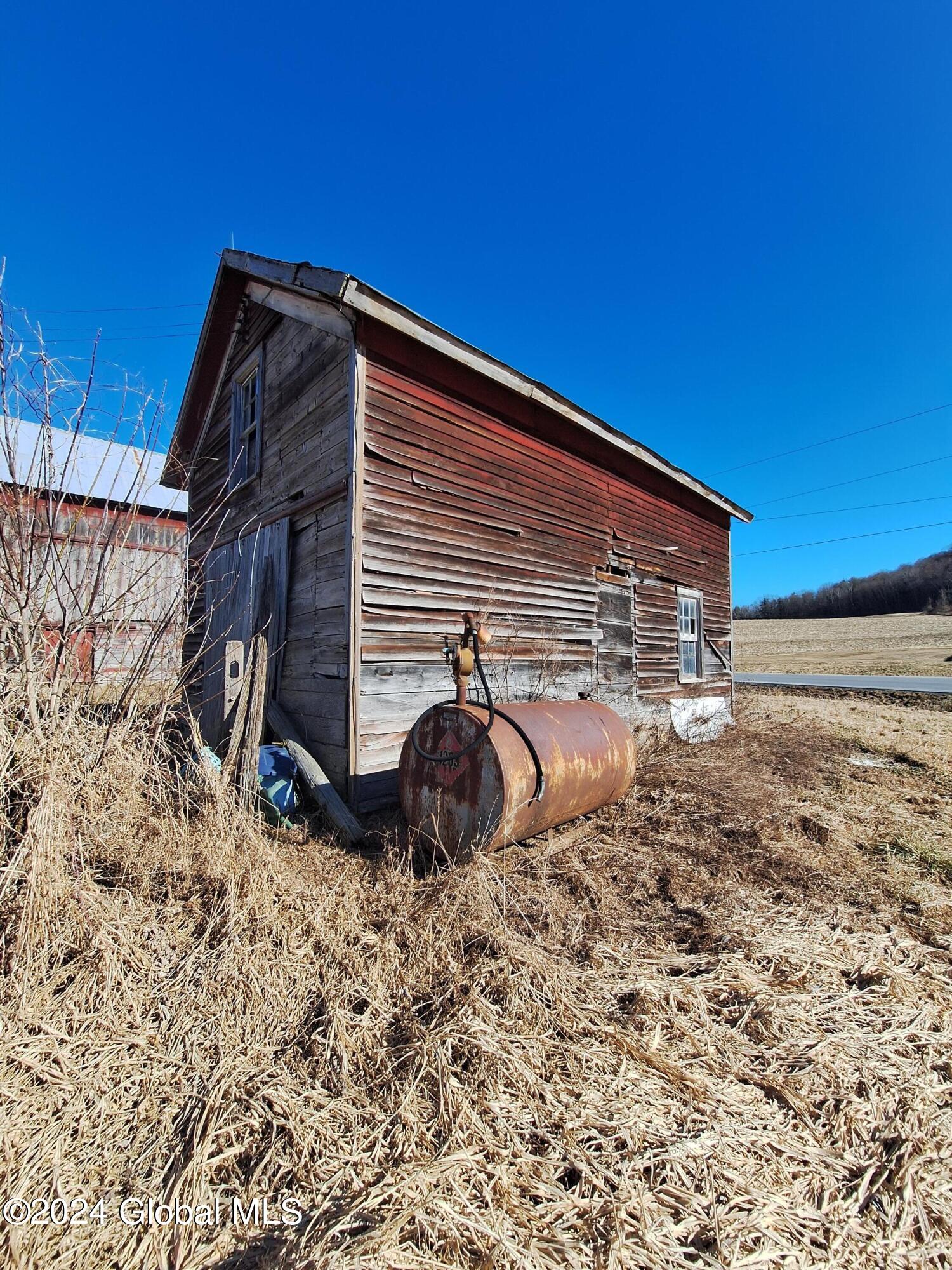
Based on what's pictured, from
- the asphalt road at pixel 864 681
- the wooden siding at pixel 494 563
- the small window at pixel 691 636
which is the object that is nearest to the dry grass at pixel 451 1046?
the wooden siding at pixel 494 563

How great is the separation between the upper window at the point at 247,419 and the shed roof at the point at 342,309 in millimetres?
788

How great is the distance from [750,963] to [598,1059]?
1160 mm

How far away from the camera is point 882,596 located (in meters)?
62.2

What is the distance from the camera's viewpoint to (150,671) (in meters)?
3.46

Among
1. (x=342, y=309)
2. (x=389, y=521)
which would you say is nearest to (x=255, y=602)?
(x=389, y=521)

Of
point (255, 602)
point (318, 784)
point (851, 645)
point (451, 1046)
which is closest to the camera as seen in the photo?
point (451, 1046)

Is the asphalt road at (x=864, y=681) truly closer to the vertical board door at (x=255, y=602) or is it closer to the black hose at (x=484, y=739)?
the black hose at (x=484, y=739)

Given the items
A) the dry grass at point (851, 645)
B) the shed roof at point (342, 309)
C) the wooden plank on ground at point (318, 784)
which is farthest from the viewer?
the dry grass at point (851, 645)

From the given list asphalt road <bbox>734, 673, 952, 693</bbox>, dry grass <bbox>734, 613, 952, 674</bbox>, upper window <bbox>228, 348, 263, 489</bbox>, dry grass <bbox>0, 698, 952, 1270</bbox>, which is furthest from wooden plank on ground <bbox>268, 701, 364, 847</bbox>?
dry grass <bbox>734, 613, 952, 674</bbox>

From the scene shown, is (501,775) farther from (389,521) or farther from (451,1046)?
(389,521)

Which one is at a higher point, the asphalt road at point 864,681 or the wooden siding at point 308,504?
the wooden siding at point 308,504

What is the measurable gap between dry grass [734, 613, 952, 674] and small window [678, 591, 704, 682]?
16.1m

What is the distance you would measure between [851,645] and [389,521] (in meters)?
41.1

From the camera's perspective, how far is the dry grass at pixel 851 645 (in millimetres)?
25266
